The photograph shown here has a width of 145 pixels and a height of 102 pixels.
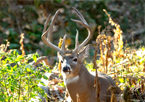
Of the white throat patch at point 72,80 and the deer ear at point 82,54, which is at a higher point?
the deer ear at point 82,54

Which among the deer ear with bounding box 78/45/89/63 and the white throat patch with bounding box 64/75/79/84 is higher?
the deer ear with bounding box 78/45/89/63

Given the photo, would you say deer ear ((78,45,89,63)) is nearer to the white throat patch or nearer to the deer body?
the deer body

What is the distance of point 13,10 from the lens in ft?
37.9

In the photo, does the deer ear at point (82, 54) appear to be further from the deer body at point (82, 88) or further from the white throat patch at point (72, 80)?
the white throat patch at point (72, 80)

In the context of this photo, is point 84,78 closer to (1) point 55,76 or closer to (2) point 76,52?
(2) point 76,52

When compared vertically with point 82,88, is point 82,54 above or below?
above

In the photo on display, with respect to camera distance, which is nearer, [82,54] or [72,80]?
[72,80]

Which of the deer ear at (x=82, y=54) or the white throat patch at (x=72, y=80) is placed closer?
the white throat patch at (x=72, y=80)

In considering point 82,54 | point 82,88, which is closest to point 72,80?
point 82,88

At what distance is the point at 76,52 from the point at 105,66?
54.3 inches

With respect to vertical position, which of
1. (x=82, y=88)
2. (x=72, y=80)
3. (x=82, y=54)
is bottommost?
(x=82, y=88)

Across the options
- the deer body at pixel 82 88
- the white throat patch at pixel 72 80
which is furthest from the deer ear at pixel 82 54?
the white throat patch at pixel 72 80

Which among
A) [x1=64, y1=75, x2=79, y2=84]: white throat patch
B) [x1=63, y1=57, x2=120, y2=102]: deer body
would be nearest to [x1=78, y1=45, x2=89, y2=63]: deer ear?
[x1=63, y1=57, x2=120, y2=102]: deer body

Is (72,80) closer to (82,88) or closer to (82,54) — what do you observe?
(82,88)
